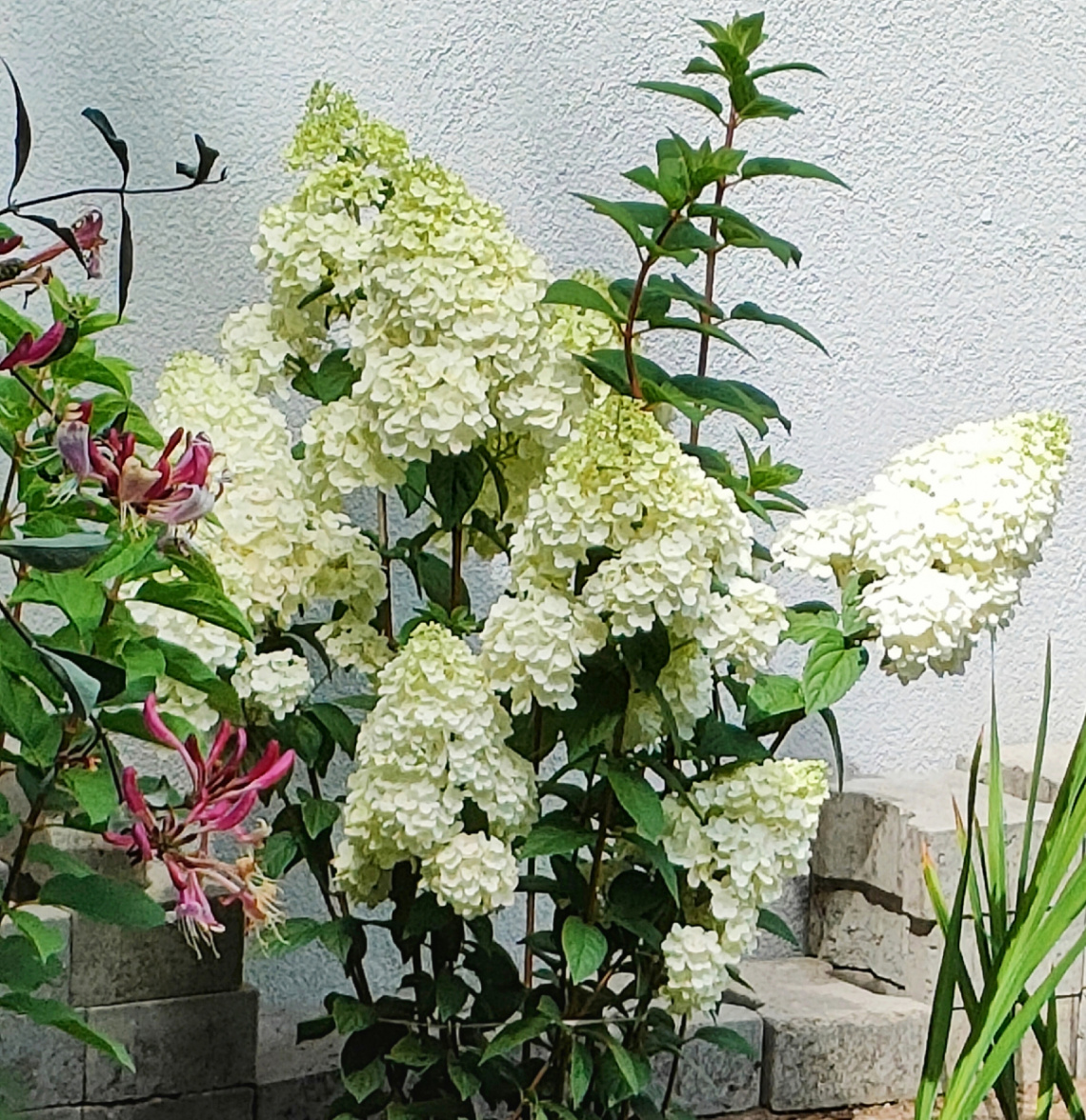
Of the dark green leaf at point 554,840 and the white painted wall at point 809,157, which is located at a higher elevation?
the white painted wall at point 809,157

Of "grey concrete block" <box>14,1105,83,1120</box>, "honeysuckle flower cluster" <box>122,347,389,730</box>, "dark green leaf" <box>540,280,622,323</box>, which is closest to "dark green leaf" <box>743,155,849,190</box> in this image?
"dark green leaf" <box>540,280,622,323</box>

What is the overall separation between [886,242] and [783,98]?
8.8 inches

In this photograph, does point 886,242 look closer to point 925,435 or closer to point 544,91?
point 925,435

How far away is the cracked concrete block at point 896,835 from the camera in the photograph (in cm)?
199

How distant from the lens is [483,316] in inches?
50.0

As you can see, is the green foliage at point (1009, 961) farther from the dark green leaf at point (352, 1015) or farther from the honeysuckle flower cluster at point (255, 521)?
the honeysuckle flower cluster at point (255, 521)

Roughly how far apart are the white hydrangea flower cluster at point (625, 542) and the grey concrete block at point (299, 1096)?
0.63m

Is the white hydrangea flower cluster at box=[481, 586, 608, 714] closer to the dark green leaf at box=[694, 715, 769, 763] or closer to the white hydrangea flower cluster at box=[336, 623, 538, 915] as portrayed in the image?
the white hydrangea flower cluster at box=[336, 623, 538, 915]

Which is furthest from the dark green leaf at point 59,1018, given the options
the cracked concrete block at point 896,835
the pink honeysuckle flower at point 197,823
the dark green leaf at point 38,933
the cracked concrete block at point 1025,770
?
the cracked concrete block at point 1025,770

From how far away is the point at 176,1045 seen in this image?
162 centimetres

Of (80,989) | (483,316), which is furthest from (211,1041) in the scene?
(483,316)

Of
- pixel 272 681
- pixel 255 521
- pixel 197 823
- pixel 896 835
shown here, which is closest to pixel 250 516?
pixel 255 521

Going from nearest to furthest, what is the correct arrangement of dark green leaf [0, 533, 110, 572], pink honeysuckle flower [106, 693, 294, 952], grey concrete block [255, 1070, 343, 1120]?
dark green leaf [0, 533, 110, 572]
pink honeysuckle flower [106, 693, 294, 952]
grey concrete block [255, 1070, 343, 1120]

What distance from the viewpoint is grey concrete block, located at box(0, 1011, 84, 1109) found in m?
1.56
